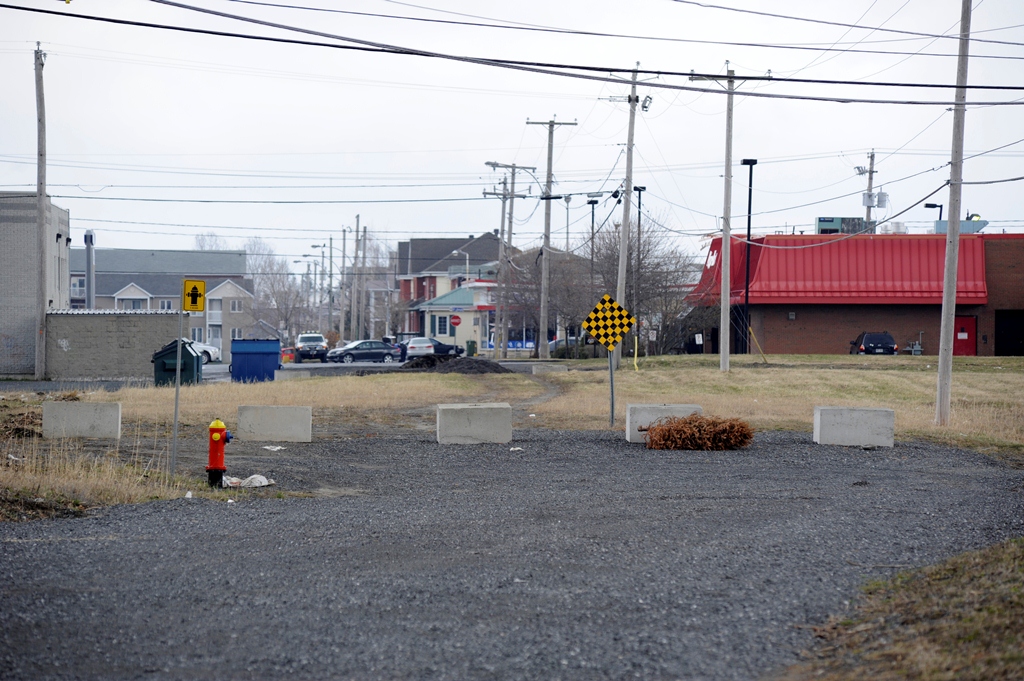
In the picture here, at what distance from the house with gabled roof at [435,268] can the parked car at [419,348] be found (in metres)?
22.3

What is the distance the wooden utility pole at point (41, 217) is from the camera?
3484 cm

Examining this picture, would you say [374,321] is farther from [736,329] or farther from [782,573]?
[782,573]

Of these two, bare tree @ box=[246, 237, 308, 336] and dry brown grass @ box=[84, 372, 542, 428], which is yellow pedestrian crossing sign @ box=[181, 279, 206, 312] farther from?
bare tree @ box=[246, 237, 308, 336]

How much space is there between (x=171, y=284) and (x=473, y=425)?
80042 millimetres

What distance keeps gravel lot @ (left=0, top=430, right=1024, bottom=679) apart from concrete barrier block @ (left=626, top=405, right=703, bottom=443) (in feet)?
11.6

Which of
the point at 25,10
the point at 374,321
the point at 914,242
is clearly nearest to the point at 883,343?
the point at 914,242

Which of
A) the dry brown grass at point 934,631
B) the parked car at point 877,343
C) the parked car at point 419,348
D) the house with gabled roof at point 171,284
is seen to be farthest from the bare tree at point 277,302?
the dry brown grass at point 934,631

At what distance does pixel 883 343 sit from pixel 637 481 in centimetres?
3827

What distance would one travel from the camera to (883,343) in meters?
47.2

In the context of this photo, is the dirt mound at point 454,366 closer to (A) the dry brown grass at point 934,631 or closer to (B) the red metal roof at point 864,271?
(B) the red metal roof at point 864,271

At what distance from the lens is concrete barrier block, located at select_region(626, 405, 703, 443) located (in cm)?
1723

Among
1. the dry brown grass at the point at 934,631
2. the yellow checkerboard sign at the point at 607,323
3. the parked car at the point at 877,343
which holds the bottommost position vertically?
the dry brown grass at the point at 934,631

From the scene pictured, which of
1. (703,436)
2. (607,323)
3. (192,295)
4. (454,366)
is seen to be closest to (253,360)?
(454,366)

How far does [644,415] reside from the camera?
56.6ft
